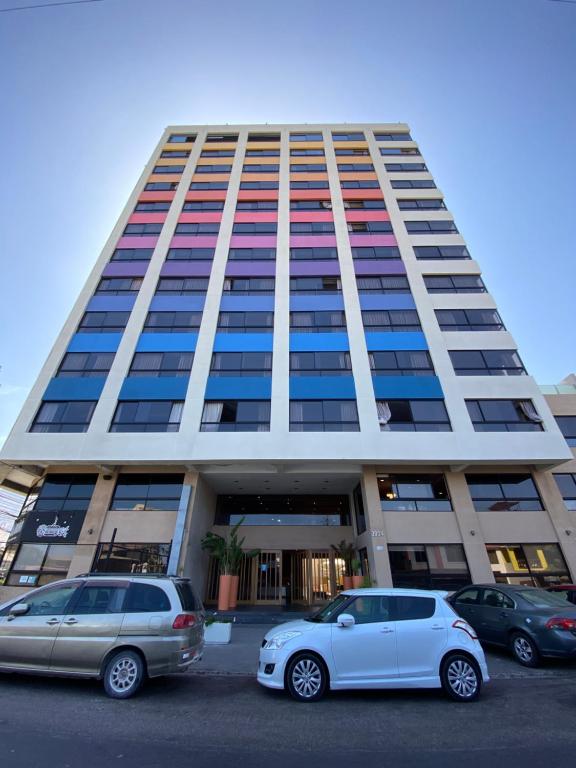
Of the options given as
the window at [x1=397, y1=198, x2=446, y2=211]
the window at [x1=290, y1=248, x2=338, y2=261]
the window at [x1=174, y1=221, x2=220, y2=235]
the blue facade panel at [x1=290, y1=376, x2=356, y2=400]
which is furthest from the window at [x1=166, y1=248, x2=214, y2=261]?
the window at [x1=397, y1=198, x2=446, y2=211]

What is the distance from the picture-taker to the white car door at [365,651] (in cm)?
539

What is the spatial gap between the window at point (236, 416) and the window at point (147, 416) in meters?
1.36

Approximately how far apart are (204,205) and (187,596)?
87.9 ft

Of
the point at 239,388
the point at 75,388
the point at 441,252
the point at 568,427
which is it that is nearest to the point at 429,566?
the point at 568,427

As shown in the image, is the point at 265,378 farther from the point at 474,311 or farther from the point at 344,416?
the point at 474,311

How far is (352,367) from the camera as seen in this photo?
60.0ft

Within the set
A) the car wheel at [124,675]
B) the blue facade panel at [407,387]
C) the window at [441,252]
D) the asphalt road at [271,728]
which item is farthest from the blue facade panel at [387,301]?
the car wheel at [124,675]

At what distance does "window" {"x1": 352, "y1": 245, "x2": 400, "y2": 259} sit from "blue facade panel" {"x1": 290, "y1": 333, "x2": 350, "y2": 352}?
6.84 meters

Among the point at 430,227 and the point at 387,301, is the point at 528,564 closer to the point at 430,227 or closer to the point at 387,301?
the point at 387,301

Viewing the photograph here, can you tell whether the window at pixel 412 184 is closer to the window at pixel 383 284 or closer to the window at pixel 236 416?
the window at pixel 383 284

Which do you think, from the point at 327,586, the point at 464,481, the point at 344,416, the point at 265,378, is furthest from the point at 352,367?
the point at 327,586

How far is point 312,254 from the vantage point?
2328 cm

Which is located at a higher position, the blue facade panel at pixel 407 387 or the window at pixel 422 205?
the window at pixel 422 205

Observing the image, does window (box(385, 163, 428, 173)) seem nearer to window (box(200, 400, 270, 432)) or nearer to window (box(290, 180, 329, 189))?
window (box(290, 180, 329, 189))
